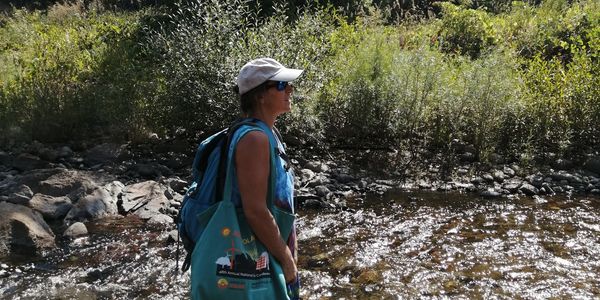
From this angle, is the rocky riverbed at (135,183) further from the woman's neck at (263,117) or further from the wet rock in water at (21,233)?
the woman's neck at (263,117)

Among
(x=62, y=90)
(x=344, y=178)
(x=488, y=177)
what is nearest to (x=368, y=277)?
(x=344, y=178)

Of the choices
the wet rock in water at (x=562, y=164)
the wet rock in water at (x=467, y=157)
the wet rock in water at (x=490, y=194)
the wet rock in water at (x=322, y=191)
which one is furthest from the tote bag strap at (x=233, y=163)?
the wet rock in water at (x=562, y=164)

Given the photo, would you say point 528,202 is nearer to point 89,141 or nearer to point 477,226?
point 477,226

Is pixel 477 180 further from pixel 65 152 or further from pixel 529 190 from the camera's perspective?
pixel 65 152

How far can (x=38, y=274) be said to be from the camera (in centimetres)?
555

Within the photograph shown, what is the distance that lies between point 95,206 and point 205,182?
528cm

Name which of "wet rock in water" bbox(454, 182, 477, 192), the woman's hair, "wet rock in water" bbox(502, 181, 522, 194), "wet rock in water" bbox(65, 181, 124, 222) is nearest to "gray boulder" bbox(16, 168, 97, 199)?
"wet rock in water" bbox(65, 181, 124, 222)

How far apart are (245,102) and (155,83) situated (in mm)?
7316

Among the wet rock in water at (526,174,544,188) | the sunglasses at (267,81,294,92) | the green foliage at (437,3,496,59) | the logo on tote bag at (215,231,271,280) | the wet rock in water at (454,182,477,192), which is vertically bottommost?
the wet rock in water at (526,174,544,188)

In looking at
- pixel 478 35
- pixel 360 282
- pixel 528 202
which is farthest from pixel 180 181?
pixel 478 35

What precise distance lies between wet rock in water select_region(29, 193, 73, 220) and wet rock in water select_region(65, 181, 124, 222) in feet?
0.37

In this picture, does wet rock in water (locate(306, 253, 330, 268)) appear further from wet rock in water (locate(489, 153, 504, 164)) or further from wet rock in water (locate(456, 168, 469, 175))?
wet rock in water (locate(489, 153, 504, 164))

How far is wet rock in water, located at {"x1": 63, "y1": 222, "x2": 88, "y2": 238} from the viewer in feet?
21.3

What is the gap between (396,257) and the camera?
6113mm
